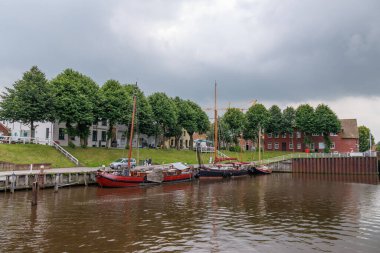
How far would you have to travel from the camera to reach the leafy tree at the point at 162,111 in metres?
81.6

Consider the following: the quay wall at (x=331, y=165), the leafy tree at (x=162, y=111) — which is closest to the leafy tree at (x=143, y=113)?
the leafy tree at (x=162, y=111)

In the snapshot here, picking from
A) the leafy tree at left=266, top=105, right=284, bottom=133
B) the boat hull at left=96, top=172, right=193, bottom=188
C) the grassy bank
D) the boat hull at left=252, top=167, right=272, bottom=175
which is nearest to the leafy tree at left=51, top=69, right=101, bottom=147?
the grassy bank

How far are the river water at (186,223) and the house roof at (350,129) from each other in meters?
76.2

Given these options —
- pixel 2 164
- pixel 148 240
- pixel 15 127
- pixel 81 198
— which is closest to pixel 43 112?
pixel 2 164

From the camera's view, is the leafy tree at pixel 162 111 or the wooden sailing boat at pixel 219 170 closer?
the wooden sailing boat at pixel 219 170

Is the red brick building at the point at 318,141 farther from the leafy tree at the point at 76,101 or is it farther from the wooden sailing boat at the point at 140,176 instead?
the leafy tree at the point at 76,101

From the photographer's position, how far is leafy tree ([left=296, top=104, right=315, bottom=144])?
10288 cm

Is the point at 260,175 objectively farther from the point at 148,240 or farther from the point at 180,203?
the point at 148,240

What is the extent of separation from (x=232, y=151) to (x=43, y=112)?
6210 cm

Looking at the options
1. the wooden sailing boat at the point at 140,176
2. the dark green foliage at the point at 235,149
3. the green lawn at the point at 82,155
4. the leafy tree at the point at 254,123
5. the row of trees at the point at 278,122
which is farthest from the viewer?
the leafy tree at the point at 254,123

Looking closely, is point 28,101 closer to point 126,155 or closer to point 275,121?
point 126,155

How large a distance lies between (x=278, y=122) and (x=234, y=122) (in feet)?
54.0

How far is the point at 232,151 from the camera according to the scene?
341ft

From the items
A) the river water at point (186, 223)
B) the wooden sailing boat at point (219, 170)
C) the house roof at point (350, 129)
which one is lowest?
the river water at point (186, 223)
